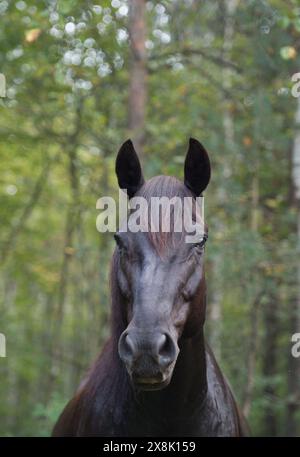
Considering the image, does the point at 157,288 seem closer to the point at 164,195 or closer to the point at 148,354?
the point at 148,354

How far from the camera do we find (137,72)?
7.86m

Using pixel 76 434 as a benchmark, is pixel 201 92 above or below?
above

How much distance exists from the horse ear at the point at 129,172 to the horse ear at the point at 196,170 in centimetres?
30

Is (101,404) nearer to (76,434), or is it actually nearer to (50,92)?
(76,434)

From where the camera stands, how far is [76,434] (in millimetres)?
4117

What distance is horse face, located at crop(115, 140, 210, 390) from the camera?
2.80 meters

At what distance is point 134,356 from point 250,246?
5.40 m

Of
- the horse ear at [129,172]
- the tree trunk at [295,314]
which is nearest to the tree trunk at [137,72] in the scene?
the tree trunk at [295,314]

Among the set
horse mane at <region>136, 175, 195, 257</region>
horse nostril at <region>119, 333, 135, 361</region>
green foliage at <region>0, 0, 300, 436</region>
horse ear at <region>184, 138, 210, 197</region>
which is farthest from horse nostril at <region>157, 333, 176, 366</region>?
green foliage at <region>0, 0, 300, 436</region>

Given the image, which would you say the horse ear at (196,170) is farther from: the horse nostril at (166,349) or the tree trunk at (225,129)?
the tree trunk at (225,129)

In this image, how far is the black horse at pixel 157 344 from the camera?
285 centimetres

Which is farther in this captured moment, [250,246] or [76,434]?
[250,246]

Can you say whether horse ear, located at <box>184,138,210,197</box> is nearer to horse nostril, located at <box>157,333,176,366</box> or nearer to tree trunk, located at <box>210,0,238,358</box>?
horse nostril, located at <box>157,333,176,366</box>

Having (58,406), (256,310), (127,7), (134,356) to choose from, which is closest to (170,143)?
(127,7)
